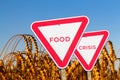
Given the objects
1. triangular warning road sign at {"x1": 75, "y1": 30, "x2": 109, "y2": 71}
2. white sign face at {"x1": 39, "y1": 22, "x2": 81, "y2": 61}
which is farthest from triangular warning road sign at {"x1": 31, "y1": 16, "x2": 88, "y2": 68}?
triangular warning road sign at {"x1": 75, "y1": 30, "x2": 109, "y2": 71}

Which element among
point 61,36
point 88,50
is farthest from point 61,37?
point 88,50

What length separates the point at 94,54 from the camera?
327 inches

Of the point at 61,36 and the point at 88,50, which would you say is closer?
the point at 61,36

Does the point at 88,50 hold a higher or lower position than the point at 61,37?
lower

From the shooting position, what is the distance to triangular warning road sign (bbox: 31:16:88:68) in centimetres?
645

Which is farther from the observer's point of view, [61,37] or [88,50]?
[88,50]

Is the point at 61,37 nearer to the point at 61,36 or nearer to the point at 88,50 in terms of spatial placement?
the point at 61,36

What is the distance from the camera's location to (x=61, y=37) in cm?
643

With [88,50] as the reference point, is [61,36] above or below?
above

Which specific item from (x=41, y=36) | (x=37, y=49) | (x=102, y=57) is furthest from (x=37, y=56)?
(x=41, y=36)

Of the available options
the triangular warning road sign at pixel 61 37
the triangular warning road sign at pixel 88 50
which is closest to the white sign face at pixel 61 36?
the triangular warning road sign at pixel 61 37

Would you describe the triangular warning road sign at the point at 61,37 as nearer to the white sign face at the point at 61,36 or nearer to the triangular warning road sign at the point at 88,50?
the white sign face at the point at 61,36

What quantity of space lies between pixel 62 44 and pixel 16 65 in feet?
9.84

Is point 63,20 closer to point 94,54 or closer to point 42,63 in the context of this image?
point 94,54
